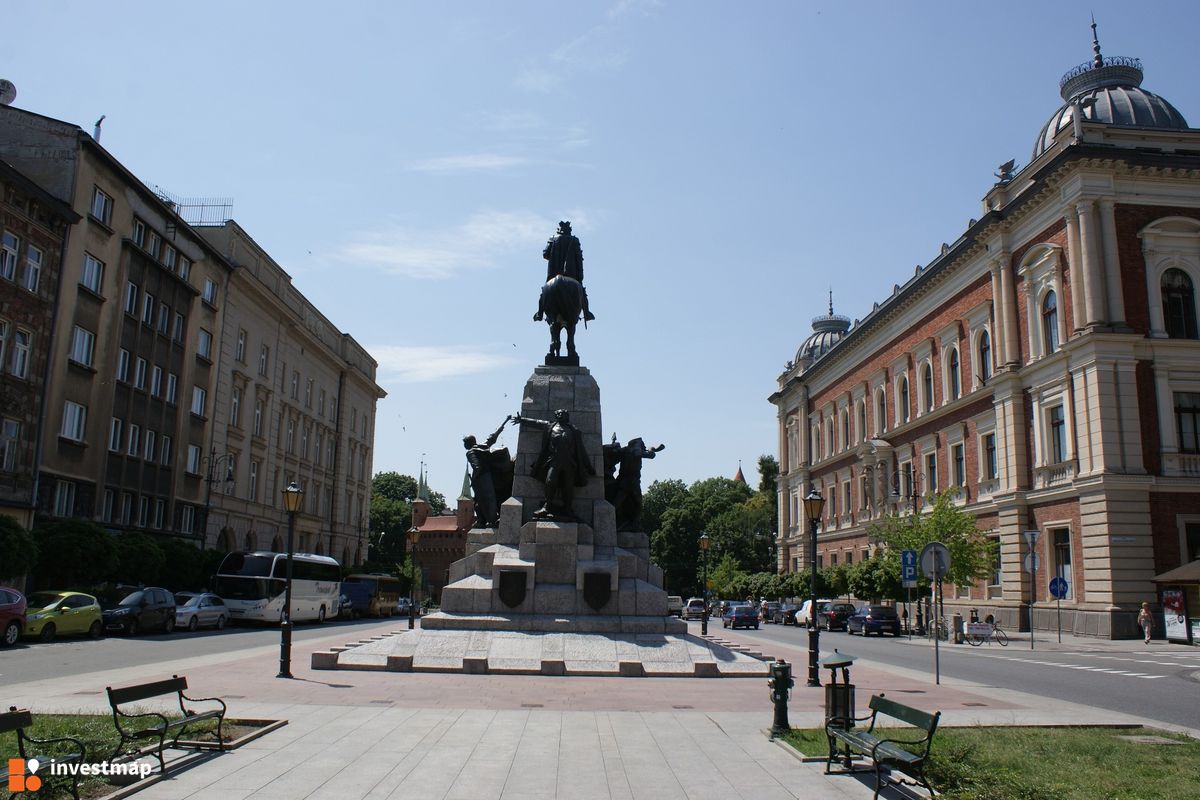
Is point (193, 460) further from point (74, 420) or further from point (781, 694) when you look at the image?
point (781, 694)

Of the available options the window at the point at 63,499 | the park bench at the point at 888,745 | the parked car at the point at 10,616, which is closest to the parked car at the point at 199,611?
the window at the point at 63,499

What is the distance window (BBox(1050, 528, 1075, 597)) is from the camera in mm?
37469

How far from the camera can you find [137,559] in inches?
1326

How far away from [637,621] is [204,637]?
56.2ft

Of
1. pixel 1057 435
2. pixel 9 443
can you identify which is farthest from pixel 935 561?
pixel 9 443

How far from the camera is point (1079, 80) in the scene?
4809 cm

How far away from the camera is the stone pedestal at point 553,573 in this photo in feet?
60.8

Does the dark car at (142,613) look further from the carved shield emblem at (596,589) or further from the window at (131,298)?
the carved shield emblem at (596,589)

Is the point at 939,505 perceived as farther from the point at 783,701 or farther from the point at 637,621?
the point at 783,701

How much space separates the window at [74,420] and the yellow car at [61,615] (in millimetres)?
9371

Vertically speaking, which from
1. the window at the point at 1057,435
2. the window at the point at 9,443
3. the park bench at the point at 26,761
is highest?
the window at the point at 1057,435

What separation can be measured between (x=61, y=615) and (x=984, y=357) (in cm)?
4076

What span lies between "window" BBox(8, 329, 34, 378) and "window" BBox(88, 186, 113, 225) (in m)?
6.22

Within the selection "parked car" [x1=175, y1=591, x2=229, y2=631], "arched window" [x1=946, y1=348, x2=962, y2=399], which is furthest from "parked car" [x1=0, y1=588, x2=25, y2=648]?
"arched window" [x1=946, y1=348, x2=962, y2=399]
